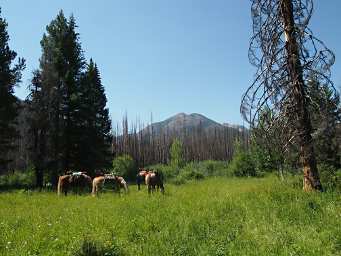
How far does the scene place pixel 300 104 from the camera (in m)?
14.8

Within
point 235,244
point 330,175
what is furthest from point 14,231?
point 330,175

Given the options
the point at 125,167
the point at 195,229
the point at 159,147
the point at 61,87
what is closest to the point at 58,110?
the point at 61,87

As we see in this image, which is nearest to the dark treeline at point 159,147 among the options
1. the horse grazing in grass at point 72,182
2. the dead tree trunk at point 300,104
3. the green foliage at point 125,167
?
the green foliage at point 125,167

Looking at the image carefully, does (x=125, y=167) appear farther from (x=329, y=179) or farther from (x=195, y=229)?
(x=195, y=229)

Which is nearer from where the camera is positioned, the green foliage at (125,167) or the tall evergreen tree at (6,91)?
the tall evergreen tree at (6,91)

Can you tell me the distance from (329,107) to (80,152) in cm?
2729

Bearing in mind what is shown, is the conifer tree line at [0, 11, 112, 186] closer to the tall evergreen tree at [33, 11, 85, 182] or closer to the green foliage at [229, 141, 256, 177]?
the tall evergreen tree at [33, 11, 85, 182]

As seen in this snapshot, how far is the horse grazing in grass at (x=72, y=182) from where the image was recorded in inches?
973

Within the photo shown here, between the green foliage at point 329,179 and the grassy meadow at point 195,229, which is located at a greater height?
the green foliage at point 329,179

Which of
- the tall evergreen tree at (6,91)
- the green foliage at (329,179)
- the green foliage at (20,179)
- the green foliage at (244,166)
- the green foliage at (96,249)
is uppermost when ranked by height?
the tall evergreen tree at (6,91)

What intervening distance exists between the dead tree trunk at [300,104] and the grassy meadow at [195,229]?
3.22 feet

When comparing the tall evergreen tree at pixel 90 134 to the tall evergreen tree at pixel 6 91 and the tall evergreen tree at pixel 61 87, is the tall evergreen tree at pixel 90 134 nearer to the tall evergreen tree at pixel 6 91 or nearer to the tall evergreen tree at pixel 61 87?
the tall evergreen tree at pixel 61 87

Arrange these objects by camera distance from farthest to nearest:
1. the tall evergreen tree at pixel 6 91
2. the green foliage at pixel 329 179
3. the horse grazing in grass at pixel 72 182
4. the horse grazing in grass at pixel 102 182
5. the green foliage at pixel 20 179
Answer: the green foliage at pixel 20 179
the tall evergreen tree at pixel 6 91
the horse grazing in grass at pixel 72 182
the horse grazing in grass at pixel 102 182
the green foliage at pixel 329 179

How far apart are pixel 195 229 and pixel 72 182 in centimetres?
1638
